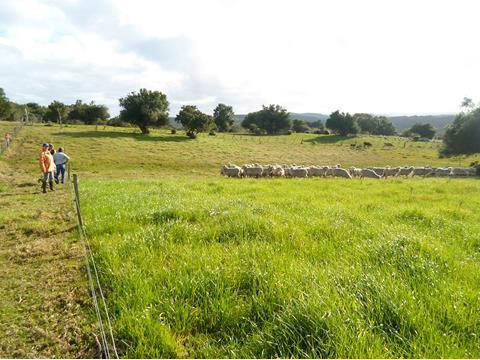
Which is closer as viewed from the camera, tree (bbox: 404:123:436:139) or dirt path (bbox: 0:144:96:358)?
dirt path (bbox: 0:144:96:358)

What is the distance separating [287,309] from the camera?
12.7ft

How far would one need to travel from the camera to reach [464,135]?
47.0 m

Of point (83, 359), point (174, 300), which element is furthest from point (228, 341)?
point (83, 359)

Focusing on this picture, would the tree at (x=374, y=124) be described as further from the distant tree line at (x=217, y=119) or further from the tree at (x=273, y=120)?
the tree at (x=273, y=120)

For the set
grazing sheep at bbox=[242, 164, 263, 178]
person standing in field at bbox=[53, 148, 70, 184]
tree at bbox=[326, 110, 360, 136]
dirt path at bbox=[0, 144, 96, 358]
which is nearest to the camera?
dirt path at bbox=[0, 144, 96, 358]

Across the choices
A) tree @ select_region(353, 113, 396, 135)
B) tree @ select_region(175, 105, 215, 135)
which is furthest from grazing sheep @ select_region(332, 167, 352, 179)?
tree @ select_region(353, 113, 396, 135)

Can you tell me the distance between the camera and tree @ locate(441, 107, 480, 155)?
46.1 metres

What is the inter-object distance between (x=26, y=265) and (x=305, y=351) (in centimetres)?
605

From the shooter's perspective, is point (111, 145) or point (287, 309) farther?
point (111, 145)

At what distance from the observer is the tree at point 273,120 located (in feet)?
347

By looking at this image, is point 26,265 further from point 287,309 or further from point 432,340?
point 432,340

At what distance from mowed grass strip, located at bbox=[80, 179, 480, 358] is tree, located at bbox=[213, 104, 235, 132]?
104968 mm

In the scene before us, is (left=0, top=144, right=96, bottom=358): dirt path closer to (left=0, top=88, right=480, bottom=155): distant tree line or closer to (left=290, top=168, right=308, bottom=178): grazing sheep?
(left=290, top=168, right=308, bottom=178): grazing sheep

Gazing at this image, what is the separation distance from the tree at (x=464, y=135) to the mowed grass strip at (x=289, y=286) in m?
47.2
